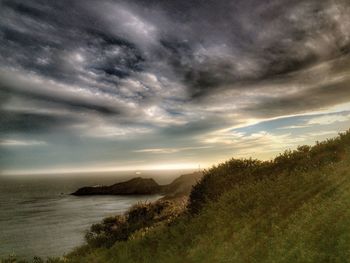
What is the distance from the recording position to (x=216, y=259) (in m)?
13.5

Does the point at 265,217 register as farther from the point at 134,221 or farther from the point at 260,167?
the point at 134,221

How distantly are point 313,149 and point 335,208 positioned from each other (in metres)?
10.6

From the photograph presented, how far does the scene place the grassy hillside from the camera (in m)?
10.4

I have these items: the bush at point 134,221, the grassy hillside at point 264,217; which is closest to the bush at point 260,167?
the grassy hillside at point 264,217

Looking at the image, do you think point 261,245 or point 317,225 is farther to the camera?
point 261,245

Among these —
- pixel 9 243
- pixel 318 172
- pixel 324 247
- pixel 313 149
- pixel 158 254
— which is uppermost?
pixel 313 149

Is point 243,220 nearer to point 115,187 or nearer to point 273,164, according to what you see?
point 273,164

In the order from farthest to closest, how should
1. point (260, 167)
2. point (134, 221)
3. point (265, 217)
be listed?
point (134, 221) → point (260, 167) → point (265, 217)

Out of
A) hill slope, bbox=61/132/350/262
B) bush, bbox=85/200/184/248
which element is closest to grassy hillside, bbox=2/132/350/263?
hill slope, bbox=61/132/350/262

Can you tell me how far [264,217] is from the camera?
48.0ft

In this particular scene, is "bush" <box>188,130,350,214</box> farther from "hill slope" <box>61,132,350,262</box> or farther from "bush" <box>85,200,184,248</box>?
"bush" <box>85,200,184,248</box>

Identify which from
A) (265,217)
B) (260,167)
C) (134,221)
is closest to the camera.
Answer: (265,217)

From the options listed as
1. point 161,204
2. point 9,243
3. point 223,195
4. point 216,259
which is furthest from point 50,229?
point 216,259

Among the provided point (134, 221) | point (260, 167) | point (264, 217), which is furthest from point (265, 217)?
point (134, 221)
